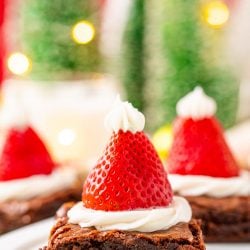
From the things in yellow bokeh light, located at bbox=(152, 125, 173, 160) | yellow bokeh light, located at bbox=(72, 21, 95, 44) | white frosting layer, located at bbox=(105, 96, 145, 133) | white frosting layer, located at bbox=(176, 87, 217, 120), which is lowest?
white frosting layer, located at bbox=(105, 96, 145, 133)

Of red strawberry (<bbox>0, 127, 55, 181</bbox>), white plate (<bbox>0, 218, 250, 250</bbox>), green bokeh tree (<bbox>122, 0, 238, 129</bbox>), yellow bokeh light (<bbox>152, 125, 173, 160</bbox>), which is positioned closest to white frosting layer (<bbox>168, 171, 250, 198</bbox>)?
white plate (<bbox>0, 218, 250, 250</bbox>)

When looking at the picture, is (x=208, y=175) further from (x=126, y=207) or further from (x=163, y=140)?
(x=163, y=140)

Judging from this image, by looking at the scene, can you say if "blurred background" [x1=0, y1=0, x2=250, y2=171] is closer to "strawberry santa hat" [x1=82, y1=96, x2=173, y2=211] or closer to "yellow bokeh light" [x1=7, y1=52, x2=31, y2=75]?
"yellow bokeh light" [x1=7, y1=52, x2=31, y2=75]

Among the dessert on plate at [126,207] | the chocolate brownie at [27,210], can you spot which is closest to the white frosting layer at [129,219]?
the dessert on plate at [126,207]

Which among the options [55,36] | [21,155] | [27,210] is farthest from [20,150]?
[55,36]

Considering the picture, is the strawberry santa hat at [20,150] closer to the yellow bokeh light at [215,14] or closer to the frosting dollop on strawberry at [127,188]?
the frosting dollop on strawberry at [127,188]

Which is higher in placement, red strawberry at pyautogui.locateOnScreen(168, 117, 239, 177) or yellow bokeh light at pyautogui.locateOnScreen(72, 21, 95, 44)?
yellow bokeh light at pyautogui.locateOnScreen(72, 21, 95, 44)
